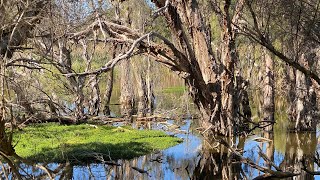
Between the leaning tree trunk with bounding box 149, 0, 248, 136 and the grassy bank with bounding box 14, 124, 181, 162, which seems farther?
the leaning tree trunk with bounding box 149, 0, 248, 136

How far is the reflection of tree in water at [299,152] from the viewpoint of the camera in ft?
44.3

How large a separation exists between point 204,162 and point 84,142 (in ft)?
13.6

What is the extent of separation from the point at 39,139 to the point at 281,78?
57.9 feet

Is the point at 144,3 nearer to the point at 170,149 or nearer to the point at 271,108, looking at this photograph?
the point at 271,108

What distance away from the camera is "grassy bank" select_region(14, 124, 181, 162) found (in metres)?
14.5

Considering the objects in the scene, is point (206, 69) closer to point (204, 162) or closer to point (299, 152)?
point (204, 162)

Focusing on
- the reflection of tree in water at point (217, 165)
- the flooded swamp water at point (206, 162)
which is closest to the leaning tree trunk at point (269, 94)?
the flooded swamp water at point (206, 162)

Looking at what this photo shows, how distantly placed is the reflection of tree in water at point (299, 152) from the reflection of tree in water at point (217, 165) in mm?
1389

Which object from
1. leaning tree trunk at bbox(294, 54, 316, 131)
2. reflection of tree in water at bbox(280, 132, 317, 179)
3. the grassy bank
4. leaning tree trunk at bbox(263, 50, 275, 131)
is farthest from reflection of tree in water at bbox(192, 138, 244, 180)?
leaning tree trunk at bbox(263, 50, 275, 131)

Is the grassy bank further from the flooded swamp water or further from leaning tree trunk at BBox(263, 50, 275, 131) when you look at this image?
leaning tree trunk at BBox(263, 50, 275, 131)

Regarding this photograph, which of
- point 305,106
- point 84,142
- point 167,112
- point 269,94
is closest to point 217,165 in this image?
point 84,142

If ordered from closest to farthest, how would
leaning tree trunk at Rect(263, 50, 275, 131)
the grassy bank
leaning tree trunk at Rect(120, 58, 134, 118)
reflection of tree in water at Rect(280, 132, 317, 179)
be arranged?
reflection of tree in water at Rect(280, 132, 317, 179) < the grassy bank < leaning tree trunk at Rect(263, 50, 275, 131) < leaning tree trunk at Rect(120, 58, 134, 118)

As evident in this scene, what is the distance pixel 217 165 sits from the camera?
1413cm

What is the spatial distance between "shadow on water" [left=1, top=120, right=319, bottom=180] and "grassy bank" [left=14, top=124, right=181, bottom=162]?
25 cm
